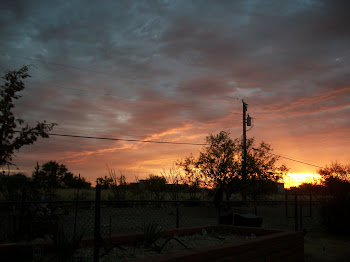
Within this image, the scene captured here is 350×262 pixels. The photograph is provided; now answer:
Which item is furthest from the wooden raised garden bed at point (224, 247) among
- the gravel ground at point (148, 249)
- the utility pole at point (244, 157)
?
the utility pole at point (244, 157)

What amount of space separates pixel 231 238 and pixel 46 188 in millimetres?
9942

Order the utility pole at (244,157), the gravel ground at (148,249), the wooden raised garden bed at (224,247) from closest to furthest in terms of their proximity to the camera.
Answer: the wooden raised garden bed at (224,247) < the gravel ground at (148,249) < the utility pole at (244,157)

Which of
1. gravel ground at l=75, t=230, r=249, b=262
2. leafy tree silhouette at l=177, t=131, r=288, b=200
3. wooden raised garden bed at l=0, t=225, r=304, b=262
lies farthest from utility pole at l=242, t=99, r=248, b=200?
gravel ground at l=75, t=230, r=249, b=262

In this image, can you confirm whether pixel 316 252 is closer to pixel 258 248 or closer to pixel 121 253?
pixel 258 248

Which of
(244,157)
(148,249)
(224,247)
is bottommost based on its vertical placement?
(148,249)

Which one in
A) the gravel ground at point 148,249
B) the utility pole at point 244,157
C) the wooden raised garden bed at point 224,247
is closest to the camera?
the wooden raised garden bed at point 224,247

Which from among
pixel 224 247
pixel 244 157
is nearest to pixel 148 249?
pixel 224 247

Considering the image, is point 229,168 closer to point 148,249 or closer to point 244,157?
point 244,157

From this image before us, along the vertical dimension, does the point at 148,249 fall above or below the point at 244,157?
below

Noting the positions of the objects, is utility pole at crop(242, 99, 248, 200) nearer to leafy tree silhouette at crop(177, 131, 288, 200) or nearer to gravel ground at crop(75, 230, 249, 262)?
leafy tree silhouette at crop(177, 131, 288, 200)

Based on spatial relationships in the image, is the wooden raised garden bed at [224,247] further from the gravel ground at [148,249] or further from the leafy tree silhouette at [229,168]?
the leafy tree silhouette at [229,168]

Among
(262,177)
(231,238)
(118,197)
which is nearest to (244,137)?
(262,177)

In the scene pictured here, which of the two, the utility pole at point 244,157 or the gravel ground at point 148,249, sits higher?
the utility pole at point 244,157

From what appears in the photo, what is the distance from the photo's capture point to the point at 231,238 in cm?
820
